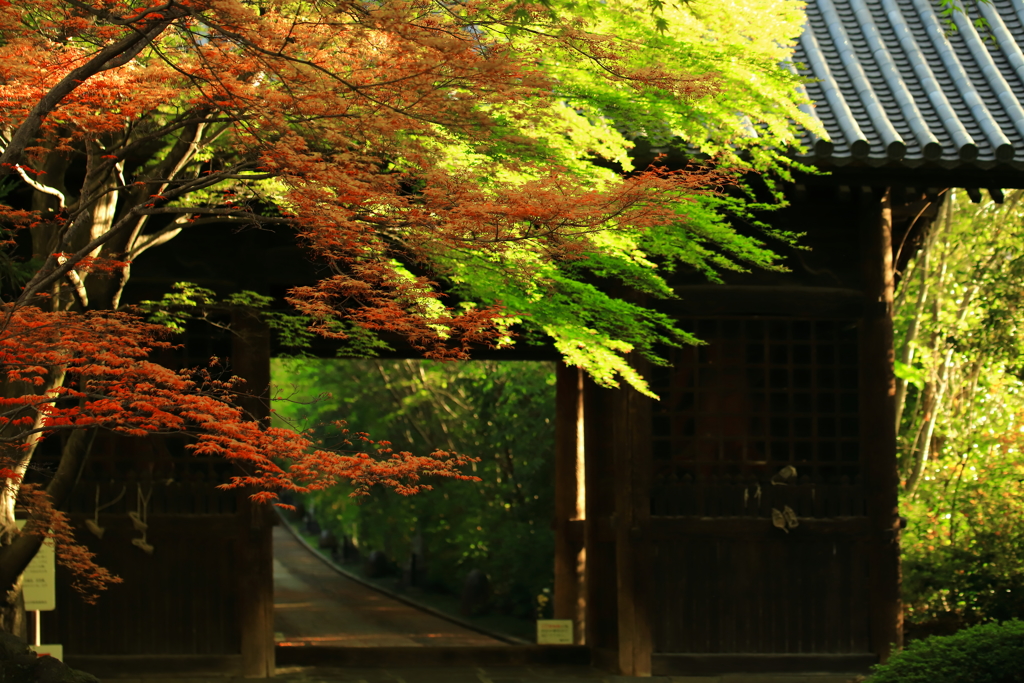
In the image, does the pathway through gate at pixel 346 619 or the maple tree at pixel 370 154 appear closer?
the maple tree at pixel 370 154

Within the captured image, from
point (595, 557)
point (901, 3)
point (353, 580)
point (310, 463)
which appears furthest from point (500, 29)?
point (353, 580)

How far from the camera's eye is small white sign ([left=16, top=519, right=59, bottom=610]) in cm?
884

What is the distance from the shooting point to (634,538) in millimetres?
9836

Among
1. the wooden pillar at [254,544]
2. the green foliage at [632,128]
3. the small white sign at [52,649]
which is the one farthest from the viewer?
the wooden pillar at [254,544]

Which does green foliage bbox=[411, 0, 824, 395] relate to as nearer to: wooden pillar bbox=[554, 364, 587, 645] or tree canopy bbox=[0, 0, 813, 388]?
tree canopy bbox=[0, 0, 813, 388]

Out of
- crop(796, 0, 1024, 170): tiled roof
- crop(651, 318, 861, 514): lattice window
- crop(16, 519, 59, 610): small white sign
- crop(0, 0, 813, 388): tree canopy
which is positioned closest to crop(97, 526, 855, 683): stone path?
crop(16, 519, 59, 610): small white sign

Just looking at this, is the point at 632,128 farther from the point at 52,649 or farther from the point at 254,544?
the point at 52,649

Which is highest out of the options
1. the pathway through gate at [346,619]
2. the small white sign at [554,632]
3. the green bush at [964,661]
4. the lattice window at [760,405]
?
the lattice window at [760,405]

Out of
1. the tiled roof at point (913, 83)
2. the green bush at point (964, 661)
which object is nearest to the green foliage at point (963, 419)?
the tiled roof at point (913, 83)

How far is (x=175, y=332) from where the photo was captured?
31.8ft

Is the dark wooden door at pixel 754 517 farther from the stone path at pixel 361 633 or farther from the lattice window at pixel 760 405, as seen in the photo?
the stone path at pixel 361 633

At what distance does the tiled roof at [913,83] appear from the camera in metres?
9.27

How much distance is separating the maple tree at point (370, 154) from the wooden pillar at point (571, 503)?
4.84m

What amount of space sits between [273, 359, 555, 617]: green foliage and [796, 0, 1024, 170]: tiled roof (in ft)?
22.2
